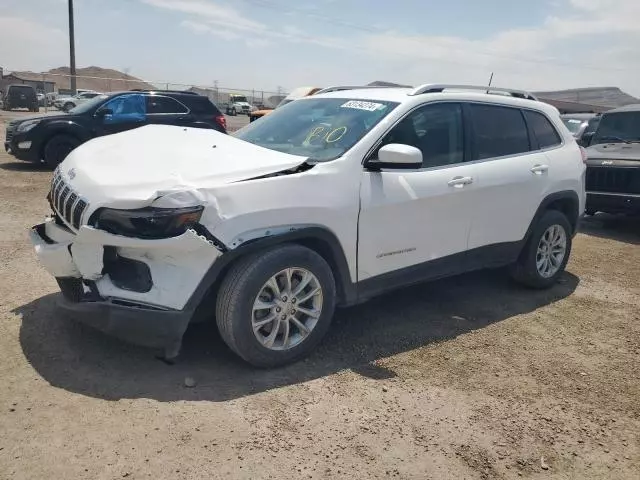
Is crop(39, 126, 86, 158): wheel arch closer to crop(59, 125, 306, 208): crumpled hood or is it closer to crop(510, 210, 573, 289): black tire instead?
crop(59, 125, 306, 208): crumpled hood

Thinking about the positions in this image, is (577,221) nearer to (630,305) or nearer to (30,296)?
(630,305)

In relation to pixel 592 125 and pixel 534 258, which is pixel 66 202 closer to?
pixel 534 258

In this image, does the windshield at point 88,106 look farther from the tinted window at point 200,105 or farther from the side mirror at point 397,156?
the side mirror at point 397,156

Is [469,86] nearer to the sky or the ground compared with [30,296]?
nearer to the sky

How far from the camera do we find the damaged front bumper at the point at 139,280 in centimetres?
307

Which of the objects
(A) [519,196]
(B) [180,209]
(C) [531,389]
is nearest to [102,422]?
(B) [180,209]

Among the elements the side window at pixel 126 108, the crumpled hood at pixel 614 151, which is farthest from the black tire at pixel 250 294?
the side window at pixel 126 108

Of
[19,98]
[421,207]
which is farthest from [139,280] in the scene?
[19,98]

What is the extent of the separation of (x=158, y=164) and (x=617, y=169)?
6993 mm

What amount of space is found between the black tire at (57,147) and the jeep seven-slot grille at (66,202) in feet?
25.2

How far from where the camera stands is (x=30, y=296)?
4363mm

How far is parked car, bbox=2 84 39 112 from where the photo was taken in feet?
105

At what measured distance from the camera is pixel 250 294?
3.27 metres

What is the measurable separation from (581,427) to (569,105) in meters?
32.6
